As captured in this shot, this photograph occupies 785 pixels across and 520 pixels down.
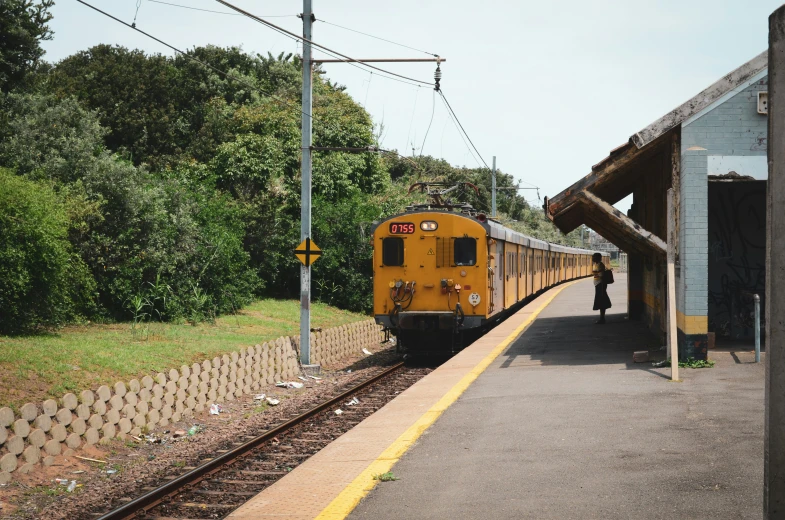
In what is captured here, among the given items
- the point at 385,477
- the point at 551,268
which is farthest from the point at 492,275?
the point at 551,268

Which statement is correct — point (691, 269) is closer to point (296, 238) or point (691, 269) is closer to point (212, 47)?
point (296, 238)

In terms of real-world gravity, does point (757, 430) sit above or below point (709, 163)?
below

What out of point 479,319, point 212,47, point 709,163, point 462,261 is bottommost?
point 479,319

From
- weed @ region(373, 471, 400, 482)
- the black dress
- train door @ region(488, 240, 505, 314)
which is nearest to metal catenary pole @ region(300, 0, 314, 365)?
train door @ region(488, 240, 505, 314)

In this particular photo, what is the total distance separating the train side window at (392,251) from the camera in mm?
17219

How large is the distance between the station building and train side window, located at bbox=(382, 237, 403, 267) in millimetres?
4386

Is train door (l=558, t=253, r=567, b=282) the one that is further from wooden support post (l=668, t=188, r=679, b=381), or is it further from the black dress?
wooden support post (l=668, t=188, r=679, b=381)

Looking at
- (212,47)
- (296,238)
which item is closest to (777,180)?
(296,238)

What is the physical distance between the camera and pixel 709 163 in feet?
38.0

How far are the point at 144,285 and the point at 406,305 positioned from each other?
725 cm

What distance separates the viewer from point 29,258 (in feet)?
47.0

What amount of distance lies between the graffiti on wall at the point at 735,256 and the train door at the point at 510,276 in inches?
249

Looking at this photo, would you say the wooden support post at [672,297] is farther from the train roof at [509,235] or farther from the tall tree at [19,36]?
the tall tree at [19,36]

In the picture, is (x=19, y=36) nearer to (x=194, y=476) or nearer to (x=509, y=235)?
(x=509, y=235)
